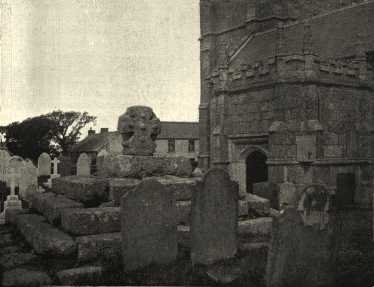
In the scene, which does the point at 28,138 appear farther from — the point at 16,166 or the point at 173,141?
the point at 16,166

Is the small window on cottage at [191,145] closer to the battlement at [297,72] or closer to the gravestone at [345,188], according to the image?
the battlement at [297,72]

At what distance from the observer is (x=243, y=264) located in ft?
16.9

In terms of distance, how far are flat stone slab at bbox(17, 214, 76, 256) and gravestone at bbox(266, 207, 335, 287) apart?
2.54m

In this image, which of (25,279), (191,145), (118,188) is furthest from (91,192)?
(191,145)

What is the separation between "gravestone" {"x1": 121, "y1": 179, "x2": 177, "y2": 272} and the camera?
4.88 meters

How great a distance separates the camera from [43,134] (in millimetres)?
48812

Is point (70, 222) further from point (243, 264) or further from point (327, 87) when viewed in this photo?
point (327, 87)

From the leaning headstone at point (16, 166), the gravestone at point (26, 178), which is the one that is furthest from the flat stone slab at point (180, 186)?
the leaning headstone at point (16, 166)

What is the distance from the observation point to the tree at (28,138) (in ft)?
152

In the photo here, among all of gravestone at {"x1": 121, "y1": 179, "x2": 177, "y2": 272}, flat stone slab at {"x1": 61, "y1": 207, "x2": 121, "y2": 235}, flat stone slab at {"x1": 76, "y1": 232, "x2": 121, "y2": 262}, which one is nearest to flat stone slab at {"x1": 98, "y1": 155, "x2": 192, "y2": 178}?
flat stone slab at {"x1": 61, "y1": 207, "x2": 121, "y2": 235}

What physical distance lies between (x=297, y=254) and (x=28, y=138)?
46893 mm

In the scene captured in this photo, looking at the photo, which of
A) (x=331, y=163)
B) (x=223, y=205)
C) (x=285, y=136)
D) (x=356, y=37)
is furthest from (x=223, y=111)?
(x=223, y=205)

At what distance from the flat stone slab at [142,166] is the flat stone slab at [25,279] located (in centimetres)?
273

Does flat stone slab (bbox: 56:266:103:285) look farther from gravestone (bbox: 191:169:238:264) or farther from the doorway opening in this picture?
the doorway opening
